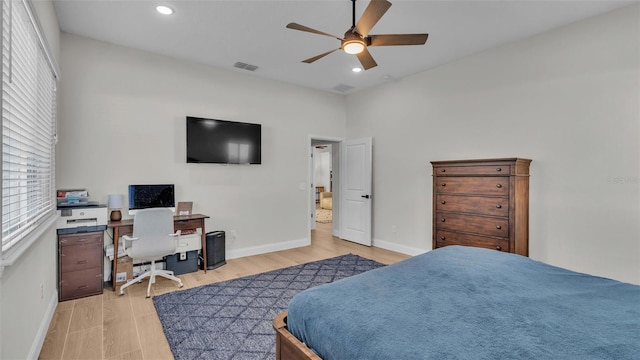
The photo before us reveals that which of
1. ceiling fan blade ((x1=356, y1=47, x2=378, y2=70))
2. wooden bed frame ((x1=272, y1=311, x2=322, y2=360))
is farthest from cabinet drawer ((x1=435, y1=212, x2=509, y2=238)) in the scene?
wooden bed frame ((x1=272, y1=311, x2=322, y2=360))

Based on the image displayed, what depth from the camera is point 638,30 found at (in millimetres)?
2939

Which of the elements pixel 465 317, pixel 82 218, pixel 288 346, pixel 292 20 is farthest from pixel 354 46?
pixel 82 218

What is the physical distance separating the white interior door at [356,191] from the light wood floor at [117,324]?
6.61 ft

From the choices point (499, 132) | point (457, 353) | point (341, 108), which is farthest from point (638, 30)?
point (341, 108)

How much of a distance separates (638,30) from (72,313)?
19.6 feet

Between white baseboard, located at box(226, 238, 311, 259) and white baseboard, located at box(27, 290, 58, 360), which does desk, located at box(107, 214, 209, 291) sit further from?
white baseboard, located at box(226, 238, 311, 259)

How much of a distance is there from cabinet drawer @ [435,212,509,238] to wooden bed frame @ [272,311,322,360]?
2.76 m

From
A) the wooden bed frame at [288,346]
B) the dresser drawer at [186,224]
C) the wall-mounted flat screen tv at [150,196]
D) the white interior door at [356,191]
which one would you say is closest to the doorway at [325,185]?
the white interior door at [356,191]

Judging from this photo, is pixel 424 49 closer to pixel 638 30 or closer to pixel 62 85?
pixel 638 30

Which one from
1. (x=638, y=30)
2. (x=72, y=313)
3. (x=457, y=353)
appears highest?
(x=638, y=30)

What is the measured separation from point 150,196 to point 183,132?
0.99 metres

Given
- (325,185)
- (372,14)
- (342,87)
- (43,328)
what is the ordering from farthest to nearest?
(325,185) < (342,87) < (43,328) < (372,14)

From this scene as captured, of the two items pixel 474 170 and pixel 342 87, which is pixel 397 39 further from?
pixel 342 87

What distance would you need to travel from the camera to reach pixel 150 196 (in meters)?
3.97
